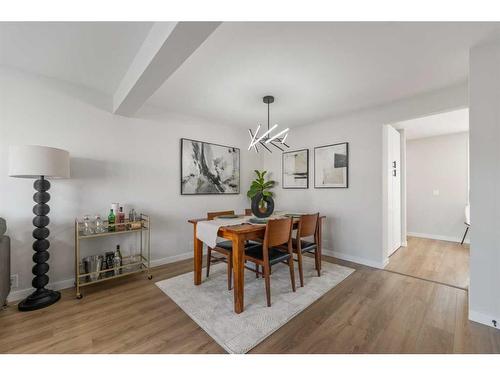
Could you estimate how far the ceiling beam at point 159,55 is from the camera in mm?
1315

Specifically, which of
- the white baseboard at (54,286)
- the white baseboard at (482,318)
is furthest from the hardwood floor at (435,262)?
the white baseboard at (54,286)

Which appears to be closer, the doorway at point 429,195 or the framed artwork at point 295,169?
the doorway at point 429,195

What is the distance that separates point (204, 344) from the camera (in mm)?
1537

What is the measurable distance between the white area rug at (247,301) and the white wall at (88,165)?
1.05 metres

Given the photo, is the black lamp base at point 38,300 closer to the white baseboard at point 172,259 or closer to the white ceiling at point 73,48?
the white baseboard at point 172,259

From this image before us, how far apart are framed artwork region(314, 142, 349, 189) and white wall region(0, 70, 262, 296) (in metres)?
1.95

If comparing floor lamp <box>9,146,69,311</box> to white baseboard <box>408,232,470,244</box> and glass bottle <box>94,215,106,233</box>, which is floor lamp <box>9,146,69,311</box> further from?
white baseboard <box>408,232,470,244</box>

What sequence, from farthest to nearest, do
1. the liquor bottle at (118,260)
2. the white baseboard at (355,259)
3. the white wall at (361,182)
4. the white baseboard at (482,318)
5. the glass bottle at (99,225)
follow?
the white baseboard at (355,259), the white wall at (361,182), the liquor bottle at (118,260), the glass bottle at (99,225), the white baseboard at (482,318)

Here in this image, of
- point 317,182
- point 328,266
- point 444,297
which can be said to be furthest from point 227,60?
point 444,297

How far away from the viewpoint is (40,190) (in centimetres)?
207

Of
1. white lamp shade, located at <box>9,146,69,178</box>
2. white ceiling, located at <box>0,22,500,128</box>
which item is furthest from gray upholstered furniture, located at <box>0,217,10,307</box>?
white ceiling, located at <box>0,22,500,128</box>

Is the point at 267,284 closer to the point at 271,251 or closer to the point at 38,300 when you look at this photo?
the point at 271,251

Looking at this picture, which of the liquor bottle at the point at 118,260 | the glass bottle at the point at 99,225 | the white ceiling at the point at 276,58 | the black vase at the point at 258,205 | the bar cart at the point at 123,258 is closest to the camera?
the white ceiling at the point at 276,58

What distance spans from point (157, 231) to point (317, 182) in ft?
9.02
